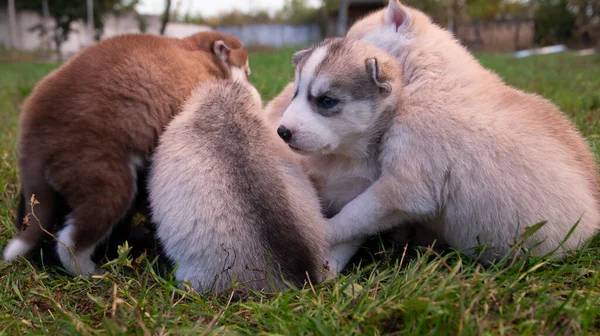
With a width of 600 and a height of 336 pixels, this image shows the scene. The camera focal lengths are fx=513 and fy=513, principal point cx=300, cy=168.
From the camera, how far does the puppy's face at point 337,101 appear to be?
276cm

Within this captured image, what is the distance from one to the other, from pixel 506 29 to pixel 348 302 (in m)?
33.1

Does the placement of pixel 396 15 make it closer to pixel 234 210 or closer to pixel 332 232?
pixel 332 232

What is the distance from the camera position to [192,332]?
192 cm

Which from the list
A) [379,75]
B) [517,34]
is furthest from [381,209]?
[517,34]

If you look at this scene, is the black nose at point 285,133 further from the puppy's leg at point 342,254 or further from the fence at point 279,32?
the fence at point 279,32

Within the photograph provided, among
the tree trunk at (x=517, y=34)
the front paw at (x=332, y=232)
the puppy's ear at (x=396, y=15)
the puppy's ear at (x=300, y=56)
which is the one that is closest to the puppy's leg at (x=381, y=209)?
the front paw at (x=332, y=232)

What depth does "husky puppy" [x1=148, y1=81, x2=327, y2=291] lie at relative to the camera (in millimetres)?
2471

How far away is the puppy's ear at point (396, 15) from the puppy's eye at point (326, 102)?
0.82 m

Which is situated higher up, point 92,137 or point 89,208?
point 92,137

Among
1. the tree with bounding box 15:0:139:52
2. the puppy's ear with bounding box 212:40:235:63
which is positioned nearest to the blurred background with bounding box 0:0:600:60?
the tree with bounding box 15:0:139:52

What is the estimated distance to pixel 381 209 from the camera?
8.68ft

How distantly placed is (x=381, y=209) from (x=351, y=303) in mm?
604

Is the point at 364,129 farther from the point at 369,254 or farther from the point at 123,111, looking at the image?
the point at 123,111

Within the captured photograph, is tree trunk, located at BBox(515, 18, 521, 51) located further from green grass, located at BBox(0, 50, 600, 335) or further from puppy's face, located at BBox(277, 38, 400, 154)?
green grass, located at BBox(0, 50, 600, 335)
